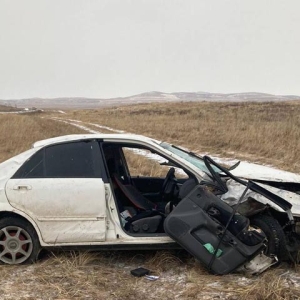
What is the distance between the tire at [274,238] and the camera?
166 inches

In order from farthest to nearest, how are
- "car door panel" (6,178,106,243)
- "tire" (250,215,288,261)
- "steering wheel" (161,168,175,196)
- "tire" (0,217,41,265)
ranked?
"steering wheel" (161,168,175,196), "tire" (0,217,41,265), "car door panel" (6,178,106,243), "tire" (250,215,288,261)

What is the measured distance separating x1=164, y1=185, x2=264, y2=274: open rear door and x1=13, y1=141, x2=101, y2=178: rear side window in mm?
1012

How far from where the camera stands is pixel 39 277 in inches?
169

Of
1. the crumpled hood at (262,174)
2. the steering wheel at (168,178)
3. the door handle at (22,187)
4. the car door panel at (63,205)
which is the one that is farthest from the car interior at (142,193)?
the door handle at (22,187)

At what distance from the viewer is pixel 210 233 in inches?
163

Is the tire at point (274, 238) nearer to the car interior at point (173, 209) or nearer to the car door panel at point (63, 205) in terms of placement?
the car interior at point (173, 209)

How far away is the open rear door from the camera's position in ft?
13.4

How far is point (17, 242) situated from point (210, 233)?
2.05 meters

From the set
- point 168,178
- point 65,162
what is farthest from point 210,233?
point 65,162

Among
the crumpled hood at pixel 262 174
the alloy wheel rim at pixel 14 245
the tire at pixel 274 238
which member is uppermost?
the crumpled hood at pixel 262 174

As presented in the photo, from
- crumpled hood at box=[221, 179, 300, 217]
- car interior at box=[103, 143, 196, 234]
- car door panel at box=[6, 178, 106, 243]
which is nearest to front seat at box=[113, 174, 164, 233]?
car interior at box=[103, 143, 196, 234]

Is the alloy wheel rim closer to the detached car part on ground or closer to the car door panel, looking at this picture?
the detached car part on ground

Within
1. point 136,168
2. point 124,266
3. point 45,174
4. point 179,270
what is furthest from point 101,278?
point 136,168

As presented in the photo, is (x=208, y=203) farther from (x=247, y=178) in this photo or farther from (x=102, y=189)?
(x=102, y=189)
